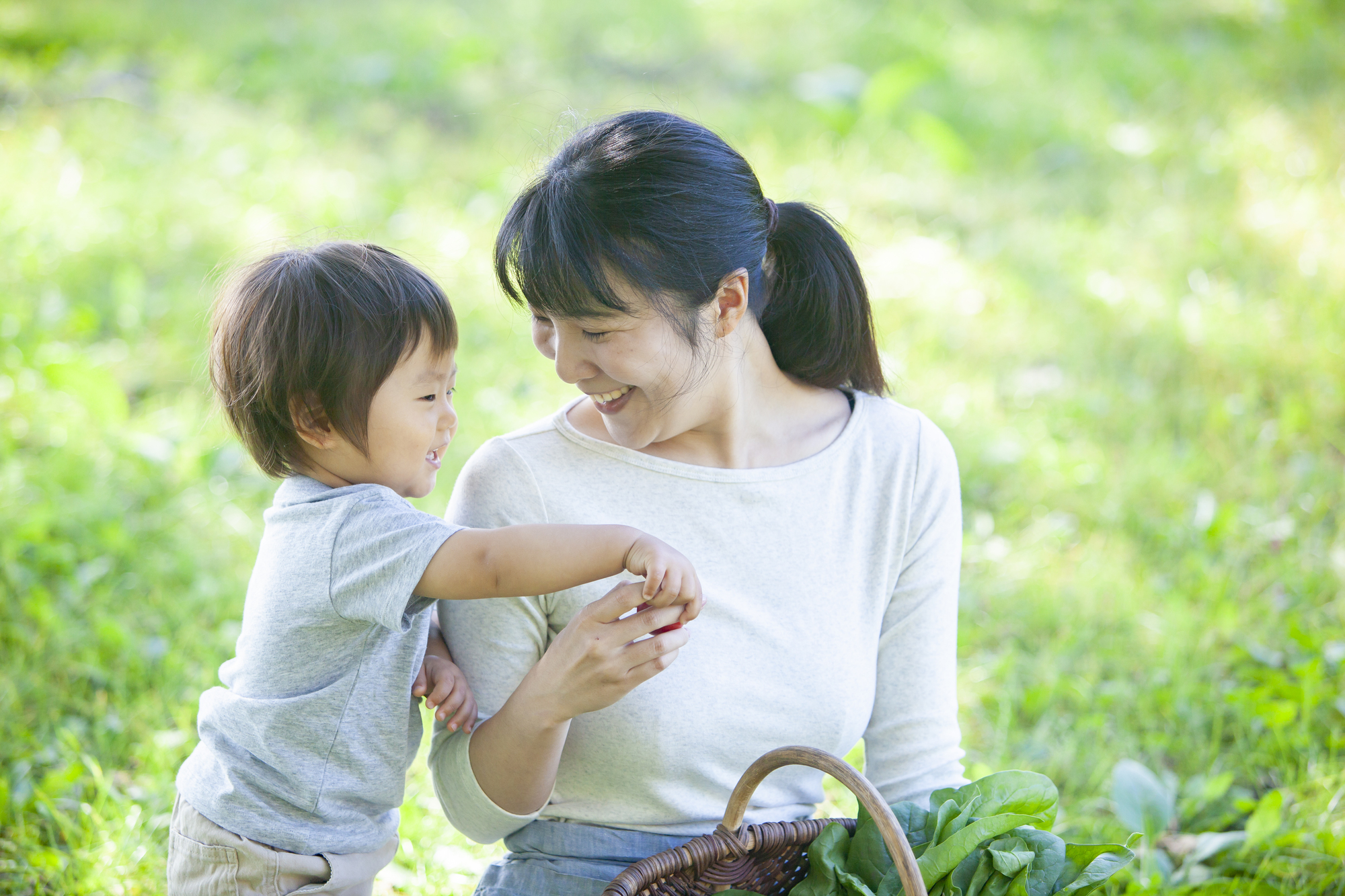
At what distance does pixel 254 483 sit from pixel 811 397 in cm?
188

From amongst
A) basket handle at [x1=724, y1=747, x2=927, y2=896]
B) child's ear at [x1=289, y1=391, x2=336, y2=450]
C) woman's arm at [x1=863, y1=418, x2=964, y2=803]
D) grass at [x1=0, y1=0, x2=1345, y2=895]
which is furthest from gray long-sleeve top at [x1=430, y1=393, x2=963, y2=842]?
grass at [x1=0, y1=0, x2=1345, y2=895]

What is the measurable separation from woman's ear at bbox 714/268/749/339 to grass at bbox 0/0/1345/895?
34 centimetres

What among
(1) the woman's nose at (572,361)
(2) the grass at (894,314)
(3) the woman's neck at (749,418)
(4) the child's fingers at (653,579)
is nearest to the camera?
(4) the child's fingers at (653,579)

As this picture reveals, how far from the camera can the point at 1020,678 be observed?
2.49 m

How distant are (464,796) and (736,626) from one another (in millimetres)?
450

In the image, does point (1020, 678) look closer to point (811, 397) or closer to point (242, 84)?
point (811, 397)

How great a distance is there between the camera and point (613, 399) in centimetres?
151

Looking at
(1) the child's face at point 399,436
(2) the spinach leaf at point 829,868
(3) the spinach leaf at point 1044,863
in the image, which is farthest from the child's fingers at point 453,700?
(3) the spinach leaf at point 1044,863

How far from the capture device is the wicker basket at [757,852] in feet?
4.12

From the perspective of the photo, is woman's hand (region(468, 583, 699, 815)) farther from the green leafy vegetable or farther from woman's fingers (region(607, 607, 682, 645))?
the green leafy vegetable

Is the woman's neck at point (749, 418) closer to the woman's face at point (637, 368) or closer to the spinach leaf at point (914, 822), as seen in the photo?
the woman's face at point (637, 368)

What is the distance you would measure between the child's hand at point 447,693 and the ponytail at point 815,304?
69 centimetres

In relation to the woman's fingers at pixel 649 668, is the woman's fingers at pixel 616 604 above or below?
above

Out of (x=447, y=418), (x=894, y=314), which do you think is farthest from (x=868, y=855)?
(x=894, y=314)
